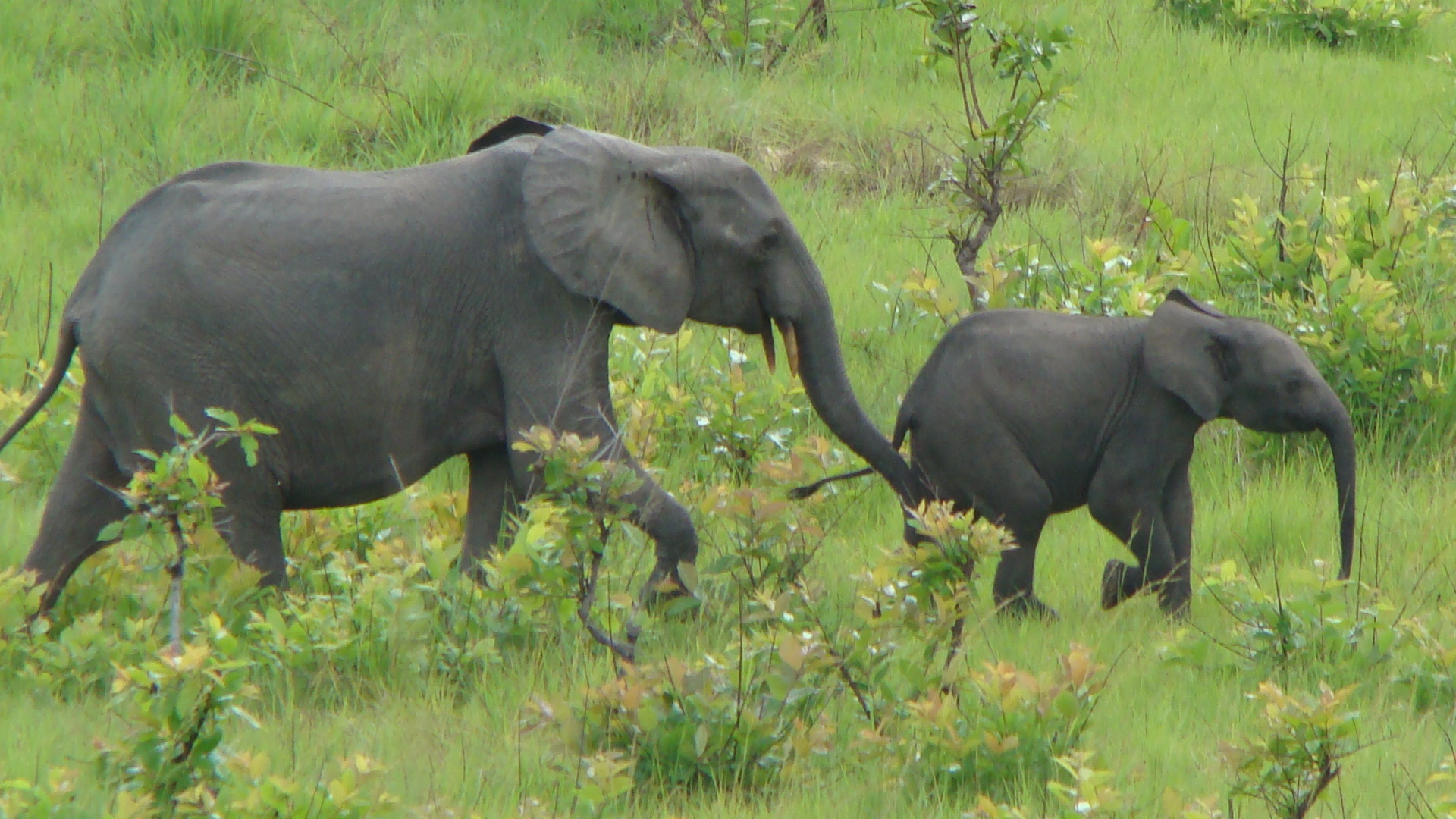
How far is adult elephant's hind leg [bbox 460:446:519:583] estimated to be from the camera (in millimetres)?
5387

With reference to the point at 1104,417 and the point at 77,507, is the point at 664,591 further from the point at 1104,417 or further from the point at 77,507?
the point at 77,507

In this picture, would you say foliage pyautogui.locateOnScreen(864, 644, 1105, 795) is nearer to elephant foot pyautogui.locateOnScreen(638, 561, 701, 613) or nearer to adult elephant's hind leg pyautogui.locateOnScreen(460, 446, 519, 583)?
elephant foot pyautogui.locateOnScreen(638, 561, 701, 613)

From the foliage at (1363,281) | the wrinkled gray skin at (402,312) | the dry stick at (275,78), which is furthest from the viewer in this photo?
the dry stick at (275,78)

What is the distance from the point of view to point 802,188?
8695mm

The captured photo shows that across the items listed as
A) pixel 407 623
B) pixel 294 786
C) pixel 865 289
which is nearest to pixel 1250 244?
pixel 865 289

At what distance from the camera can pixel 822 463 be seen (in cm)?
561

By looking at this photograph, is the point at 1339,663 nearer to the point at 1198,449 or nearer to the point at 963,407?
the point at 963,407

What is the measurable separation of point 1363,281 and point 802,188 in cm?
287

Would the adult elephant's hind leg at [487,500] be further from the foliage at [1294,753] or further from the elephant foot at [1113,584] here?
the foliage at [1294,753]

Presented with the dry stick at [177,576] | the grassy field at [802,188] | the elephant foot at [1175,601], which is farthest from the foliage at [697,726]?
the elephant foot at [1175,601]

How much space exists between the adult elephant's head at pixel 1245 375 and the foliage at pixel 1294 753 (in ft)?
5.57

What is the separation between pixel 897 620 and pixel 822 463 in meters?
1.25

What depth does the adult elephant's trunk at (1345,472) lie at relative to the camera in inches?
208

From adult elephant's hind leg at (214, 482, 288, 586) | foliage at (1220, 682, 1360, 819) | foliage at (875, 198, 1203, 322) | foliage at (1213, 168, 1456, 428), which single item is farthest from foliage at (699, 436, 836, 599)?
foliage at (1213, 168, 1456, 428)
